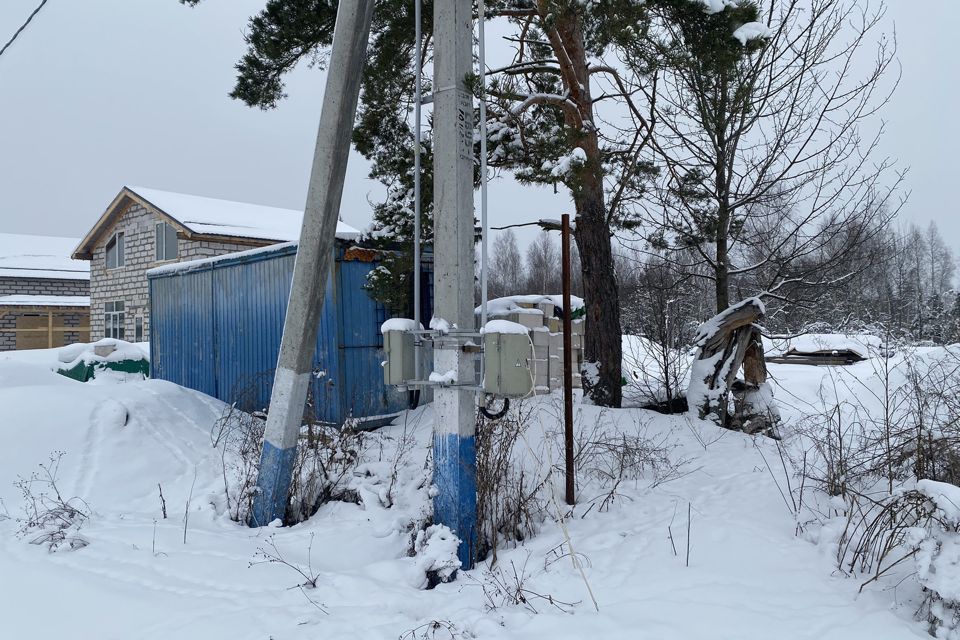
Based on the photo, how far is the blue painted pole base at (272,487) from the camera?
5.16m

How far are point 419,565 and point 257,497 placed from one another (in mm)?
1934

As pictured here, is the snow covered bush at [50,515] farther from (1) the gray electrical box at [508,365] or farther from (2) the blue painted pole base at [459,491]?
(1) the gray electrical box at [508,365]

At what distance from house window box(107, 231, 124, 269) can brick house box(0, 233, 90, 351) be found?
541cm

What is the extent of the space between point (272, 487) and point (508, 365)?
2.54 m

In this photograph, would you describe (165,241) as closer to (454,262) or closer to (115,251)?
(115,251)

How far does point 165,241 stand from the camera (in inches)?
741

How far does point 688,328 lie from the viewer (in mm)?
9789

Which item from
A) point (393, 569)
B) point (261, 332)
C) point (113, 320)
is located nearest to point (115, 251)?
point (113, 320)

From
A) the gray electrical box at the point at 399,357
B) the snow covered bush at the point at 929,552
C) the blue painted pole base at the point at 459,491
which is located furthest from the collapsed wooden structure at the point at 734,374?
the gray electrical box at the point at 399,357

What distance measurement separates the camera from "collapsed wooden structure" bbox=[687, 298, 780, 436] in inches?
305

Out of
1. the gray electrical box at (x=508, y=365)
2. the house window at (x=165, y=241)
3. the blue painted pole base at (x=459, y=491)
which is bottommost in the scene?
the blue painted pole base at (x=459, y=491)

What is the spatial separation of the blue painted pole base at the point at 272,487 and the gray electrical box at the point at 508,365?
88.6 inches

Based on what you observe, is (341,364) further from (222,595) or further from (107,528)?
(222,595)

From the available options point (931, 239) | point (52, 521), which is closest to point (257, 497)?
point (52, 521)
